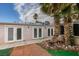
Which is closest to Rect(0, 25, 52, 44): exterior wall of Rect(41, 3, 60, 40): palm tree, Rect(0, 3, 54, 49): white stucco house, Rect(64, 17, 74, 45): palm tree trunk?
Rect(0, 3, 54, 49): white stucco house

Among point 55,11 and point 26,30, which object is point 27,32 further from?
point 55,11

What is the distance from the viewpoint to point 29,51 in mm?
2830

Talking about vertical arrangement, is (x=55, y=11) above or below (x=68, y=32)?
above

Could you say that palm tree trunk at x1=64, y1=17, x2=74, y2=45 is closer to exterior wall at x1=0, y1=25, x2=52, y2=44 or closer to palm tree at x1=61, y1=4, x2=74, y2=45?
palm tree at x1=61, y1=4, x2=74, y2=45

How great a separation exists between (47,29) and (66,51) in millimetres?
328

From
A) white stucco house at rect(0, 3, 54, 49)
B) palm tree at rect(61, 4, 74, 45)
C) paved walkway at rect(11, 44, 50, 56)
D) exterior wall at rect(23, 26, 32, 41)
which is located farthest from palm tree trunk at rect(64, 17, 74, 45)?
exterior wall at rect(23, 26, 32, 41)

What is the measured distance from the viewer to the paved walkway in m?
2.83

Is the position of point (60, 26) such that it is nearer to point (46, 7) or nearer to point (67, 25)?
point (67, 25)

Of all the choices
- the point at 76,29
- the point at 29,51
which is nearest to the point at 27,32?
the point at 29,51

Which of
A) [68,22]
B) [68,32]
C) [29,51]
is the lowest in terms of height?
[29,51]

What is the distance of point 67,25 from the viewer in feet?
9.37

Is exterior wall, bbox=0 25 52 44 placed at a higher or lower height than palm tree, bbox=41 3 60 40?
lower

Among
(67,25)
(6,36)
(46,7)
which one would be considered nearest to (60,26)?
(67,25)

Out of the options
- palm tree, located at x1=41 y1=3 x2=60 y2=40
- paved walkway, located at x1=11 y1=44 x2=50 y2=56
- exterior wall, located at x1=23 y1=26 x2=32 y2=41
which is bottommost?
paved walkway, located at x1=11 y1=44 x2=50 y2=56
